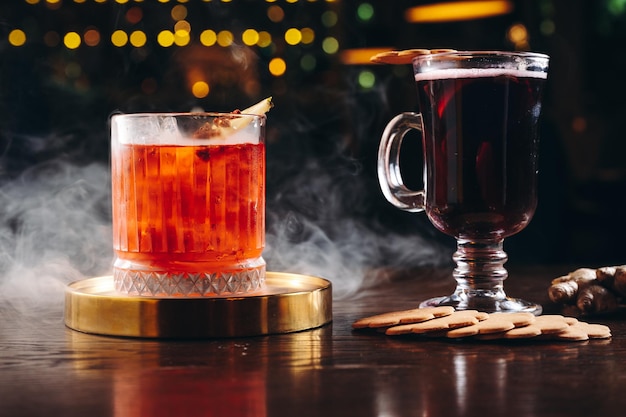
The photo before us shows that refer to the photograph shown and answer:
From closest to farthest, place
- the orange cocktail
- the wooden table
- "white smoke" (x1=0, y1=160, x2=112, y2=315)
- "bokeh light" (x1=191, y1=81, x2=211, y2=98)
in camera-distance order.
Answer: the wooden table
the orange cocktail
"white smoke" (x1=0, y1=160, x2=112, y2=315)
"bokeh light" (x1=191, y1=81, x2=211, y2=98)

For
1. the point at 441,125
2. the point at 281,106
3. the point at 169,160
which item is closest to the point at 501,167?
the point at 441,125

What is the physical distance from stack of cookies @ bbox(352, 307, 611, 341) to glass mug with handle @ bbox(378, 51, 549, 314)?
13 centimetres

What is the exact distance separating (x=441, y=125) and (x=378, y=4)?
441 centimetres

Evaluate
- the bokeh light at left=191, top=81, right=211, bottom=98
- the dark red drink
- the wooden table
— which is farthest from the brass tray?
the bokeh light at left=191, top=81, right=211, bottom=98

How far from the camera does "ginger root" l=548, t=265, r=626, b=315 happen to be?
4.60 feet

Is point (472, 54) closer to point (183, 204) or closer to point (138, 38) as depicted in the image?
point (183, 204)

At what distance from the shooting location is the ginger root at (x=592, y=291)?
4.60 ft

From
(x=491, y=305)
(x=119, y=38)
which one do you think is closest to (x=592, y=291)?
(x=491, y=305)

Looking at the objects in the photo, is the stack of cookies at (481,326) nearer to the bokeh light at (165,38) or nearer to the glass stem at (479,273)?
the glass stem at (479,273)

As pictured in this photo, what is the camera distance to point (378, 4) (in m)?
5.64

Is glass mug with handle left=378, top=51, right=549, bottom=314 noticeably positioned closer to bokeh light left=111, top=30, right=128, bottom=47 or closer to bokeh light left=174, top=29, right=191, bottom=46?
bokeh light left=174, top=29, right=191, bottom=46

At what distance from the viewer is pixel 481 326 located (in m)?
1.14

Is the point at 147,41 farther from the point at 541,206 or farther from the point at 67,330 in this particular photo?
the point at 67,330

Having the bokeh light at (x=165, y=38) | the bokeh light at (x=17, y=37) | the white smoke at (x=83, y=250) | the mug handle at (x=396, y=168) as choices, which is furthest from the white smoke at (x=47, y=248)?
the bokeh light at (x=17, y=37)
